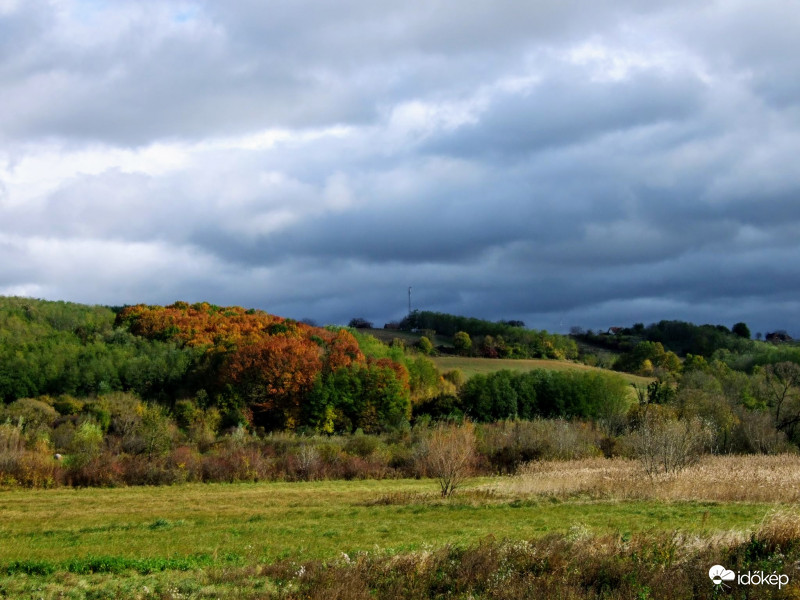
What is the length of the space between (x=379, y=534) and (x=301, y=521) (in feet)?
14.2

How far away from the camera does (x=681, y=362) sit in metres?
126

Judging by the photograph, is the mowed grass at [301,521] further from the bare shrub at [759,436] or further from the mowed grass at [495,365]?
the mowed grass at [495,365]

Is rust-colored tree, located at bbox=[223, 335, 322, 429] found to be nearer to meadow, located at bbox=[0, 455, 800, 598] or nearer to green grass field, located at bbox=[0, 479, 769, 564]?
meadow, located at bbox=[0, 455, 800, 598]

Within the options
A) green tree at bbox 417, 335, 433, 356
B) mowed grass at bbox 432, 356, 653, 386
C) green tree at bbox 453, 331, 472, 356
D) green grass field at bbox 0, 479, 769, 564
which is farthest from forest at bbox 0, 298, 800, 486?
green grass field at bbox 0, 479, 769, 564

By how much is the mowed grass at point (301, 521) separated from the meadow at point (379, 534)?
7 cm

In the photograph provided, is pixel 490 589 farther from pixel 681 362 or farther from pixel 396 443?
pixel 681 362

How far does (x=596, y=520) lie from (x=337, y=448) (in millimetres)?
30913

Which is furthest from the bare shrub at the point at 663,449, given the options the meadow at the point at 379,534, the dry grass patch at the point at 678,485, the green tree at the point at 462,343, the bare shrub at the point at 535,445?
the green tree at the point at 462,343

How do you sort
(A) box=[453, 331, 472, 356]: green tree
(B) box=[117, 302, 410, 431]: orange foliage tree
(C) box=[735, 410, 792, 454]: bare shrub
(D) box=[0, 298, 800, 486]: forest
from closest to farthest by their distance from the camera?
(D) box=[0, 298, 800, 486]: forest → (C) box=[735, 410, 792, 454]: bare shrub → (B) box=[117, 302, 410, 431]: orange foliage tree → (A) box=[453, 331, 472, 356]: green tree

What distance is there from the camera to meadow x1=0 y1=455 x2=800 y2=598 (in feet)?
42.4

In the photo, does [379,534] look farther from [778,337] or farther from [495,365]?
[778,337]

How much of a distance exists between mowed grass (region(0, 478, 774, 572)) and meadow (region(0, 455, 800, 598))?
0.21 ft

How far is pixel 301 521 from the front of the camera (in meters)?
22.6

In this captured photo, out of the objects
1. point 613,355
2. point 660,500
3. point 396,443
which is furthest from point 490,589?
point 613,355
